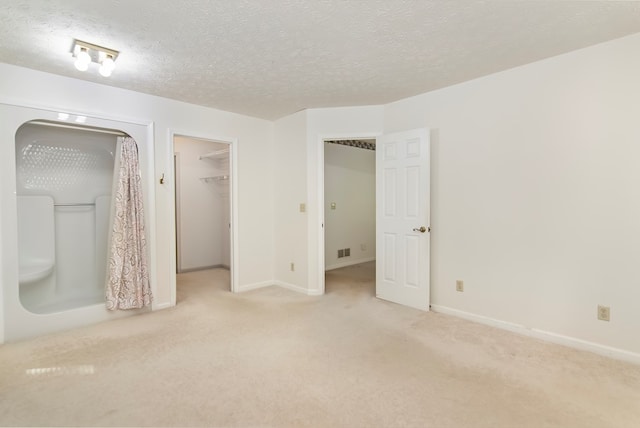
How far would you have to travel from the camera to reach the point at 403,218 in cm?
365

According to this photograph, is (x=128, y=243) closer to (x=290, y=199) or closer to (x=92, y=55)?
(x=92, y=55)

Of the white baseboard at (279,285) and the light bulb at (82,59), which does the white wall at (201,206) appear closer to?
the white baseboard at (279,285)

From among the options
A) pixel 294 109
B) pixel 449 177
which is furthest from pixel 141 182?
pixel 449 177

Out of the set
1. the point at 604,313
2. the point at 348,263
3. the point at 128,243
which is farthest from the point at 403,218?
the point at 128,243

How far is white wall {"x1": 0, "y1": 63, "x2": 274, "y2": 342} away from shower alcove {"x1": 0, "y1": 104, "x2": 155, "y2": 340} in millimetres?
121

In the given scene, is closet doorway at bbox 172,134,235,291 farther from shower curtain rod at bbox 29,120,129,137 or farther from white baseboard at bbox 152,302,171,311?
shower curtain rod at bbox 29,120,129,137

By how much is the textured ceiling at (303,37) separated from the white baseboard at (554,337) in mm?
2376

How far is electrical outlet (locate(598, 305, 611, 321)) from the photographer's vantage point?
2451mm

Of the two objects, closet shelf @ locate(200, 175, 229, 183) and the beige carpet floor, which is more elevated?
closet shelf @ locate(200, 175, 229, 183)

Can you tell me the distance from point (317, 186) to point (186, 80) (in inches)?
75.3

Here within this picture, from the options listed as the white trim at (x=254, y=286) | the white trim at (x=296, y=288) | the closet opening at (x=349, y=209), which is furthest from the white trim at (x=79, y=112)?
the closet opening at (x=349, y=209)

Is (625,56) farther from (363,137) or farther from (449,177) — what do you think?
(363,137)

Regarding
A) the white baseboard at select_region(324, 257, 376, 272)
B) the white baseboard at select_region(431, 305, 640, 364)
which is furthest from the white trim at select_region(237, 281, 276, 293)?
the white baseboard at select_region(431, 305, 640, 364)

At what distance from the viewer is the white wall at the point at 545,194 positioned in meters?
2.39
